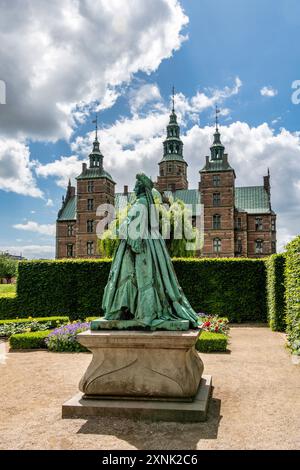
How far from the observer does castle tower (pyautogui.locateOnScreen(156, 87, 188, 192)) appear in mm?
49438

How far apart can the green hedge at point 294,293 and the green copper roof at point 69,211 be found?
40.3m

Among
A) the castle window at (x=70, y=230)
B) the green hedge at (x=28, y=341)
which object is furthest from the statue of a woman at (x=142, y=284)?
the castle window at (x=70, y=230)

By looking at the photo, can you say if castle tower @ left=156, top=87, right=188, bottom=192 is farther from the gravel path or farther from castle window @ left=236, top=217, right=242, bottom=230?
the gravel path

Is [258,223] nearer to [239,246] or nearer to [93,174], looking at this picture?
[239,246]

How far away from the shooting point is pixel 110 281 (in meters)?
5.21

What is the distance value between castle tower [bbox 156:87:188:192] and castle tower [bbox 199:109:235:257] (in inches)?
264

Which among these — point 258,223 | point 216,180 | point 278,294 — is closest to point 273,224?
point 258,223

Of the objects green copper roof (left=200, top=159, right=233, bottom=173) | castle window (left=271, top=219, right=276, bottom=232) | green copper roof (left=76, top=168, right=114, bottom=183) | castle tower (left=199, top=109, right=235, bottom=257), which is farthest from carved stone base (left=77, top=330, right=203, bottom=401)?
castle window (left=271, top=219, right=276, bottom=232)

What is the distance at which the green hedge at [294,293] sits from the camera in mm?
9309

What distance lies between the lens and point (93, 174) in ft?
155

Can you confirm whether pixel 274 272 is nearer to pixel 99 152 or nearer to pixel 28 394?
pixel 28 394

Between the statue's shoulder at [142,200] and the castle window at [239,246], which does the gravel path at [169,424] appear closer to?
the statue's shoulder at [142,200]

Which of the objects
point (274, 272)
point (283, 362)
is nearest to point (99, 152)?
point (274, 272)

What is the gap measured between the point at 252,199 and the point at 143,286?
142 feet
